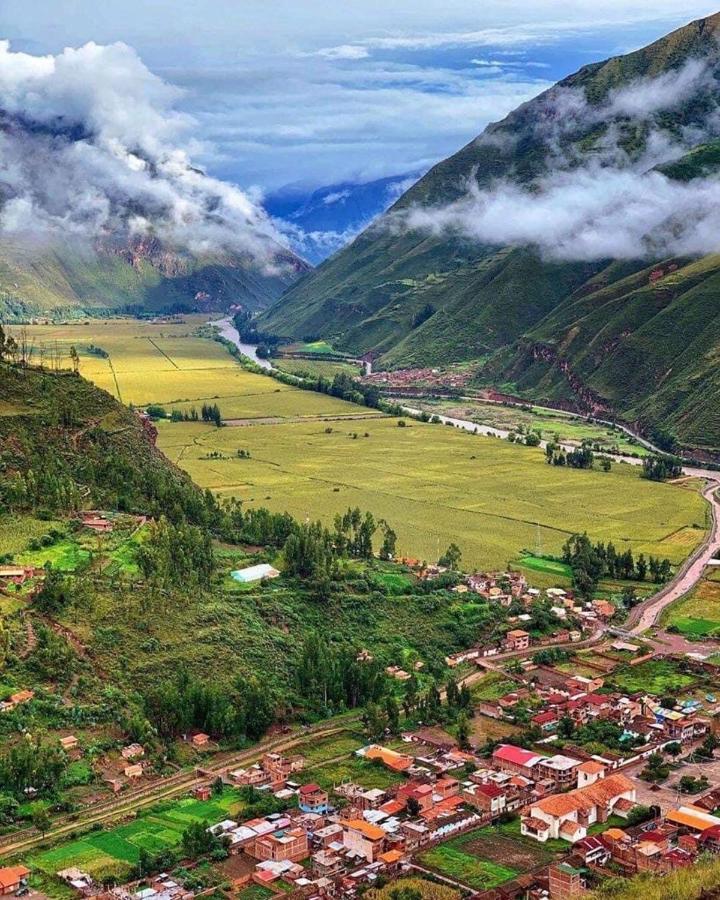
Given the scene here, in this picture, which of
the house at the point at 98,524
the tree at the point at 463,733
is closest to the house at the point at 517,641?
the tree at the point at 463,733

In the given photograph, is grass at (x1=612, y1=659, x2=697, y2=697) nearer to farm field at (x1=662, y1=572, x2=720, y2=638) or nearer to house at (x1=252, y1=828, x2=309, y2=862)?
farm field at (x1=662, y1=572, x2=720, y2=638)

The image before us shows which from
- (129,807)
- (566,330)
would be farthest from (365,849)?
(566,330)

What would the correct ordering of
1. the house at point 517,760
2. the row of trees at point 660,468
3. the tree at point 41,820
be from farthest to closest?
the row of trees at point 660,468, the house at point 517,760, the tree at point 41,820

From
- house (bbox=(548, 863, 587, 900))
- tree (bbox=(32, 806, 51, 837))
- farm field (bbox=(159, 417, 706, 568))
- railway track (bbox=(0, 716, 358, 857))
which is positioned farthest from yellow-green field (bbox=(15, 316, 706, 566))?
house (bbox=(548, 863, 587, 900))

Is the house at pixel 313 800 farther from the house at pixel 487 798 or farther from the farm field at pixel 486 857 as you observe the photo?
the house at pixel 487 798

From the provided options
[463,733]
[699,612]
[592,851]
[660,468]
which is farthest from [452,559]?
[660,468]

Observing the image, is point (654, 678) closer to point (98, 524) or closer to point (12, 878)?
point (98, 524)

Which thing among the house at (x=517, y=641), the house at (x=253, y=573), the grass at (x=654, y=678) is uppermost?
the house at (x=253, y=573)

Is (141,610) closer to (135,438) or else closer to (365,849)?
(365,849)
